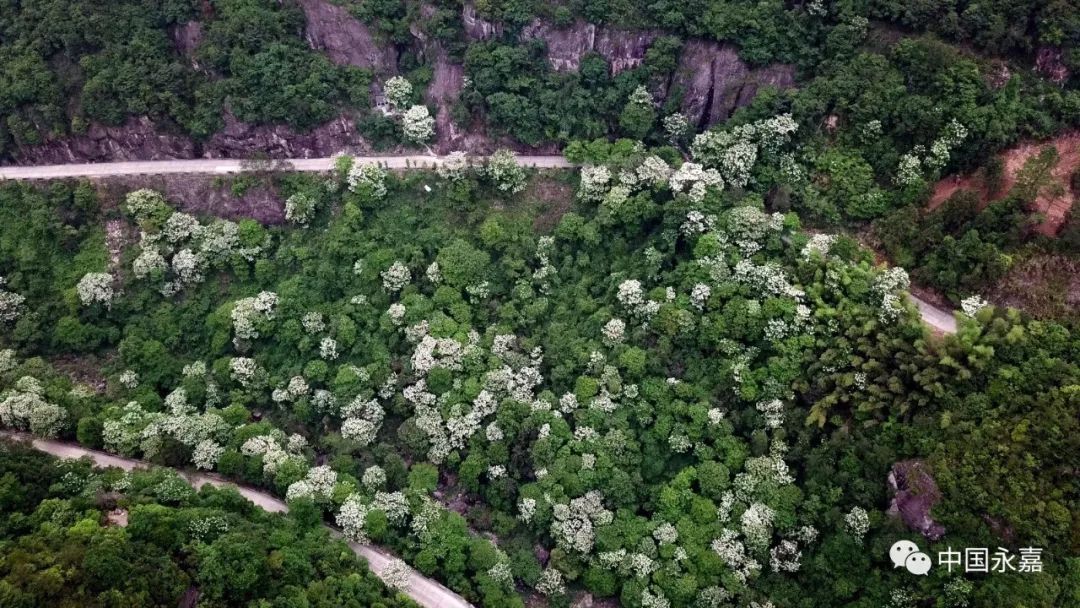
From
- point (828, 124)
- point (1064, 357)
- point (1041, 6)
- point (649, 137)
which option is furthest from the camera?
point (649, 137)

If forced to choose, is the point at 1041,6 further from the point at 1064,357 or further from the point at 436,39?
the point at 436,39

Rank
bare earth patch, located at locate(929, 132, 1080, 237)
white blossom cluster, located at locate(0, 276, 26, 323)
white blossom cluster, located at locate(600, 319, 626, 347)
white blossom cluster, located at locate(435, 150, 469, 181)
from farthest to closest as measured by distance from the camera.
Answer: white blossom cluster, located at locate(435, 150, 469, 181), white blossom cluster, located at locate(0, 276, 26, 323), white blossom cluster, located at locate(600, 319, 626, 347), bare earth patch, located at locate(929, 132, 1080, 237)

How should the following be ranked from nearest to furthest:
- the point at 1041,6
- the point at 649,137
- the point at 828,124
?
1. the point at 1041,6
2. the point at 828,124
3. the point at 649,137

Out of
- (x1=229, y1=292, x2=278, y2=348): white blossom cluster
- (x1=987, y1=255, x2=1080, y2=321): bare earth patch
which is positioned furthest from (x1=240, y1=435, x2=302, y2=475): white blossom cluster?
(x1=987, y1=255, x2=1080, y2=321): bare earth patch

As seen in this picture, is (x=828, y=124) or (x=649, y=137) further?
(x=649, y=137)

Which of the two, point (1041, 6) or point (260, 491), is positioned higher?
point (1041, 6)

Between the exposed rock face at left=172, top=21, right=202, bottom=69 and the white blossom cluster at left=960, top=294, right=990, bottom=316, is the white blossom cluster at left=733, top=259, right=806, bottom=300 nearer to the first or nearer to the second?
the white blossom cluster at left=960, top=294, right=990, bottom=316

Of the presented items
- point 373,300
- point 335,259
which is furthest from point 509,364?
point 335,259
